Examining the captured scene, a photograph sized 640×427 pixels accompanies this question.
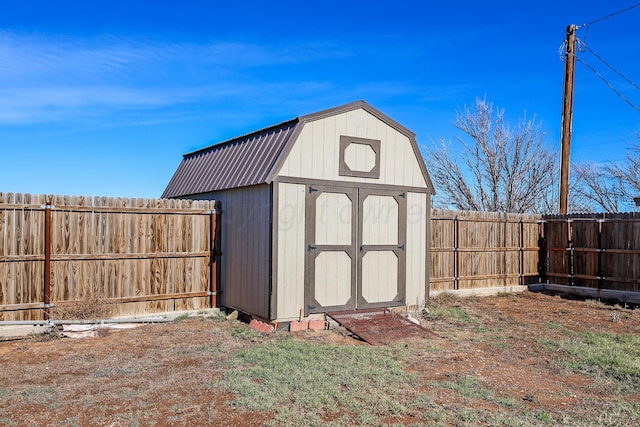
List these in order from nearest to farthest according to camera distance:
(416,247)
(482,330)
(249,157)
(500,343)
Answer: (500,343), (482,330), (249,157), (416,247)

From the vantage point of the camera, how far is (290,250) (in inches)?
313

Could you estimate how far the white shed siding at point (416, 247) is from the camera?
941 cm

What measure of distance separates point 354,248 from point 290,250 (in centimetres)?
125

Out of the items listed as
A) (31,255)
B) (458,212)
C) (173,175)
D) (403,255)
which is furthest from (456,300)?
(31,255)

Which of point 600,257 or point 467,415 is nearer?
point 467,415

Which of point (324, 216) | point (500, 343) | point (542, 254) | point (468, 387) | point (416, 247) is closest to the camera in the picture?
point (468, 387)

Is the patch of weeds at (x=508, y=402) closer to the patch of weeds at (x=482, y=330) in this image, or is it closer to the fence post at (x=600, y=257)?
the patch of weeds at (x=482, y=330)

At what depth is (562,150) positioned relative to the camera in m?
14.5

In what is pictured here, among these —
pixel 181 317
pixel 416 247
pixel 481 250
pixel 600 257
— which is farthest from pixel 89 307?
pixel 600 257

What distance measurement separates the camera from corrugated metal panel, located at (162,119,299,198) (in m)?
8.16

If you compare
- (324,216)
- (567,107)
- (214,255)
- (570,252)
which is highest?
(567,107)

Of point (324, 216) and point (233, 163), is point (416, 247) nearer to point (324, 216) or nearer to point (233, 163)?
point (324, 216)

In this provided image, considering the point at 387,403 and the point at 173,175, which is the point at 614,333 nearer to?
the point at 387,403

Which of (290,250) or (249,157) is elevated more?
(249,157)
